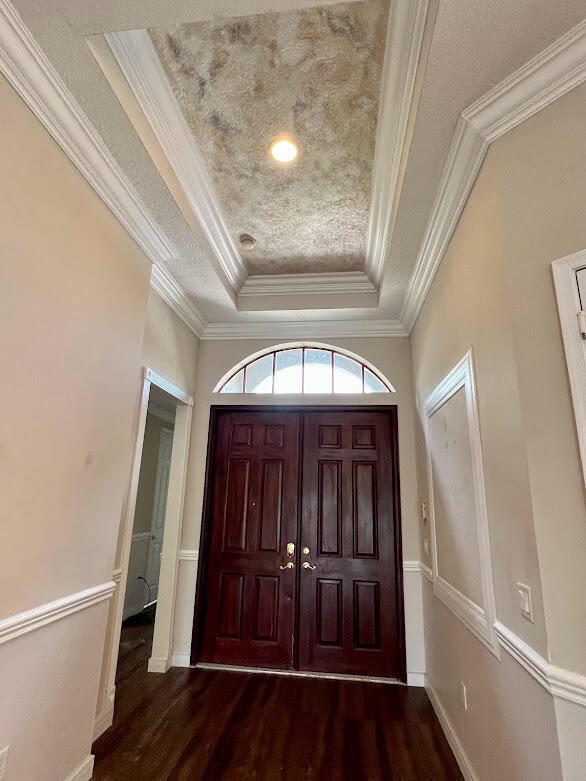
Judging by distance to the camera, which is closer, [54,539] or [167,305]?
[54,539]

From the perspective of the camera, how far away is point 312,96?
1986 millimetres

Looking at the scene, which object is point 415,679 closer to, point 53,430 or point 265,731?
point 265,731

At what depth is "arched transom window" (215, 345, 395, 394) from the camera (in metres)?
3.82

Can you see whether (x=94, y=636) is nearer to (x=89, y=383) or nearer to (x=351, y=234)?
(x=89, y=383)

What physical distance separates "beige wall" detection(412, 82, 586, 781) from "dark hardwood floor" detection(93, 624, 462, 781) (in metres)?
0.57

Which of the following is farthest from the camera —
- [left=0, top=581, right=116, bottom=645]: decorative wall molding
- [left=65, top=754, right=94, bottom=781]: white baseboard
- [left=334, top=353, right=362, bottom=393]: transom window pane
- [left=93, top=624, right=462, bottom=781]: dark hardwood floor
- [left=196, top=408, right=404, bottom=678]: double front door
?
[left=334, top=353, right=362, bottom=393]: transom window pane

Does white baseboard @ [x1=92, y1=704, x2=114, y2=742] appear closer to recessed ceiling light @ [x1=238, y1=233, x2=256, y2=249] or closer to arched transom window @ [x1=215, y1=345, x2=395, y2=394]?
arched transom window @ [x1=215, y1=345, x2=395, y2=394]

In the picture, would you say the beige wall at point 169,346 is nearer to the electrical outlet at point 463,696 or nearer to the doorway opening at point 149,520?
the doorway opening at point 149,520

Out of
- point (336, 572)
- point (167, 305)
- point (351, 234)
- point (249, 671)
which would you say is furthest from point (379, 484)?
point (167, 305)

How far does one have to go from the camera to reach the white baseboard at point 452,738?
202 centimetres

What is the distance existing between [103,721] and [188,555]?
4.15ft

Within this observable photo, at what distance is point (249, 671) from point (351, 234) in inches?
139

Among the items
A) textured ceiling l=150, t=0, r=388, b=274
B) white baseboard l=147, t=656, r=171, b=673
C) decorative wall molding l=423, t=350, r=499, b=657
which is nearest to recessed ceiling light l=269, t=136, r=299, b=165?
textured ceiling l=150, t=0, r=388, b=274

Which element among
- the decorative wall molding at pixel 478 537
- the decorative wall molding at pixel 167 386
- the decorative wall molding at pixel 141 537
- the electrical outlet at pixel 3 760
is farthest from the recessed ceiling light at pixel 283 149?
the decorative wall molding at pixel 141 537
